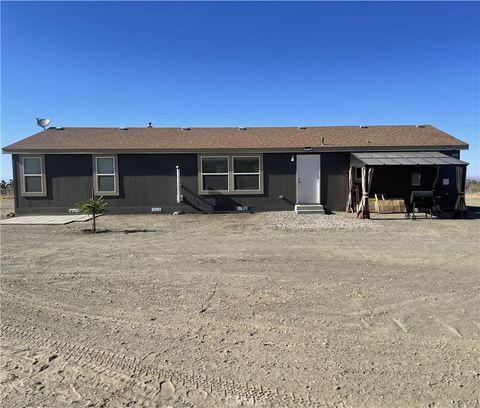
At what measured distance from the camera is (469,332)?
357 centimetres

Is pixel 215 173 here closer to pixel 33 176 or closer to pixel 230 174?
pixel 230 174

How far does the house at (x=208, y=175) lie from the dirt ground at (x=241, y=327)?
298 inches

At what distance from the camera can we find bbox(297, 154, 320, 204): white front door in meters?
15.1

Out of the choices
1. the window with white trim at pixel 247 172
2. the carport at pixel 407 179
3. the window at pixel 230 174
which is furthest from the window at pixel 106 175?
the carport at pixel 407 179

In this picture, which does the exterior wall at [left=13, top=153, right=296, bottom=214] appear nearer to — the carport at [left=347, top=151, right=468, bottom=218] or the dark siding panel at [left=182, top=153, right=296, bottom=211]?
the dark siding panel at [left=182, top=153, right=296, bottom=211]

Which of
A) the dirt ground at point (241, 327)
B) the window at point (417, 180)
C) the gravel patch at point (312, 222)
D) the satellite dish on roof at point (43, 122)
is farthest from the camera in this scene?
the satellite dish on roof at point (43, 122)

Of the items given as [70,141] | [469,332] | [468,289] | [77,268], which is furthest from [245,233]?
[70,141]

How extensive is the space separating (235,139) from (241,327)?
13.0 meters

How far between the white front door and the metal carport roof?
1.46 metres

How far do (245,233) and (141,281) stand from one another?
4.81 metres

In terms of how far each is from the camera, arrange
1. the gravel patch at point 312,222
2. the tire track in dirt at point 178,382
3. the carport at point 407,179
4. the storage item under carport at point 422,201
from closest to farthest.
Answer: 1. the tire track in dirt at point 178,382
2. the gravel patch at point 312,222
3. the storage item under carport at point 422,201
4. the carport at point 407,179

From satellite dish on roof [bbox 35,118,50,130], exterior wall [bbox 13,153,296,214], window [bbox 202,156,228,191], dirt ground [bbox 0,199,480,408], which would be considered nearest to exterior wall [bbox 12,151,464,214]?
exterior wall [bbox 13,153,296,214]

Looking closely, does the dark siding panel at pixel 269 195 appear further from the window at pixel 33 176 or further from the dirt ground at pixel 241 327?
the dirt ground at pixel 241 327

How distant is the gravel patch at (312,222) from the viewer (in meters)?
10.8
